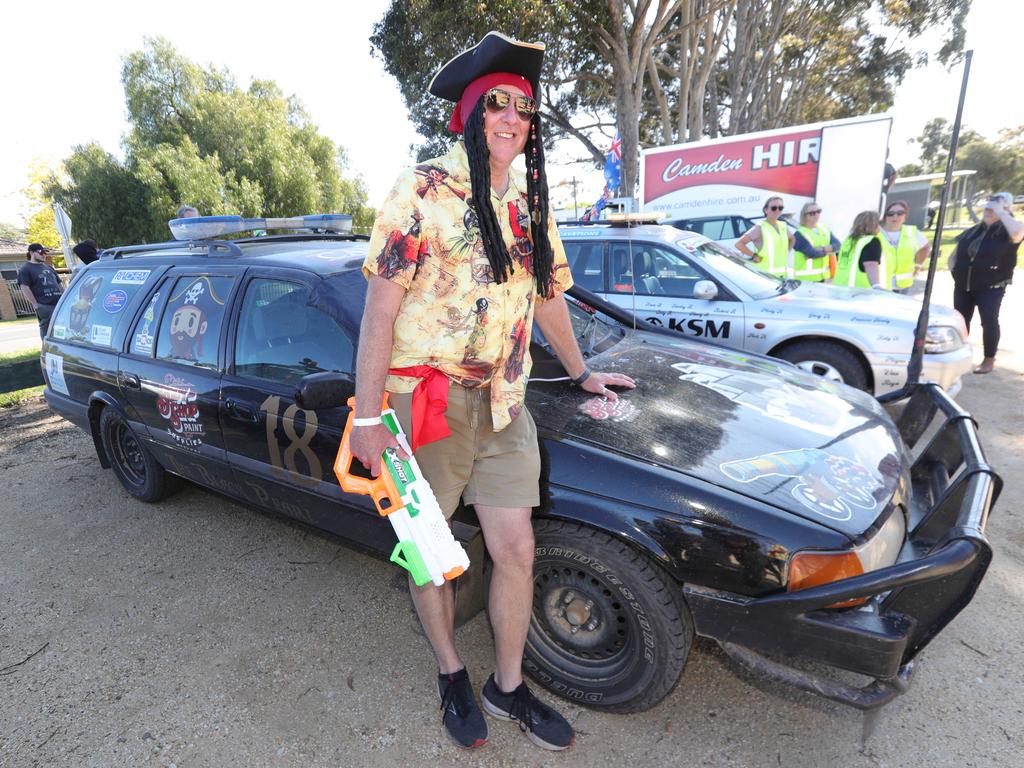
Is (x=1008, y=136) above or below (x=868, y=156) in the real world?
above

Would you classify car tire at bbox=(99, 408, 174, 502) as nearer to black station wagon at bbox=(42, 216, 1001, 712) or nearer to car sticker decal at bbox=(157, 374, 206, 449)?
black station wagon at bbox=(42, 216, 1001, 712)

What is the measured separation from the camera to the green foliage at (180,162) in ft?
75.6

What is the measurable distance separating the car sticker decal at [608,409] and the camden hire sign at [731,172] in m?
10.5

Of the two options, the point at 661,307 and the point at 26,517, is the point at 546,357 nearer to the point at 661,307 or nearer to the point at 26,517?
the point at 661,307

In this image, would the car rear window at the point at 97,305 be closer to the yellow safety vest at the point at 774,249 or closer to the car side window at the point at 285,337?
the car side window at the point at 285,337

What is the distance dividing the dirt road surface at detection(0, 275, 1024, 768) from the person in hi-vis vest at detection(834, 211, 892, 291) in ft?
9.27

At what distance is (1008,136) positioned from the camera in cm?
5006

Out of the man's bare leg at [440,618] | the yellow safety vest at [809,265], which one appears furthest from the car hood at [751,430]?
the yellow safety vest at [809,265]

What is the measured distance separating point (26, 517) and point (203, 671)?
236cm

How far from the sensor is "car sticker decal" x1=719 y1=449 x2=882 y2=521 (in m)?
1.77

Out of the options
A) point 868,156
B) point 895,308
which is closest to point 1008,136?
point 868,156

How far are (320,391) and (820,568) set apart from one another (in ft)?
5.17

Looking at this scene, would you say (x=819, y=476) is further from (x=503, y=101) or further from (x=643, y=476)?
(x=503, y=101)

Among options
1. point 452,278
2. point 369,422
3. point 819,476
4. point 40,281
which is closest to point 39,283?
point 40,281
